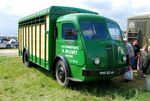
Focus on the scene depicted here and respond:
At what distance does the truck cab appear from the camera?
797cm

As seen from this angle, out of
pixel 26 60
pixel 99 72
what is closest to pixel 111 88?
pixel 99 72

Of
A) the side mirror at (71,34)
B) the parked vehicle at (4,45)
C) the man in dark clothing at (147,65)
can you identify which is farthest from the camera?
the parked vehicle at (4,45)

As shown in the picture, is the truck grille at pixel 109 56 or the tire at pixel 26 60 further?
the tire at pixel 26 60

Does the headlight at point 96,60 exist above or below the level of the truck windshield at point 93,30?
below

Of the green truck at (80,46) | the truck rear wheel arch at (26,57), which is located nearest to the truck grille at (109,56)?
the green truck at (80,46)

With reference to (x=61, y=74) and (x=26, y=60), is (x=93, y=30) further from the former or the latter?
(x=26, y=60)

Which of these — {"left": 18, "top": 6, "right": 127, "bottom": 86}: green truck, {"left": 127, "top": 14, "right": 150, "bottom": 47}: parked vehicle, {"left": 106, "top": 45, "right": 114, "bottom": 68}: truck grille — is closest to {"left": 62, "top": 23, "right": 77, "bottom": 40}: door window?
{"left": 18, "top": 6, "right": 127, "bottom": 86}: green truck

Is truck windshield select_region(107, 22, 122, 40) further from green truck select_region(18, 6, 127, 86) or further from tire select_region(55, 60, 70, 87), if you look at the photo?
tire select_region(55, 60, 70, 87)

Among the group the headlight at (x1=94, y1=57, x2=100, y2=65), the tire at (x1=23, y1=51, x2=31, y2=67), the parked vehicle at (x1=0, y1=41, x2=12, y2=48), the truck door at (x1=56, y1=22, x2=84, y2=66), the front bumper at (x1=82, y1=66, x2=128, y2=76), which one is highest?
the truck door at (x1=56, y1=22, x2=84, y2=66)

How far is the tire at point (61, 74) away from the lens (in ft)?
28.8

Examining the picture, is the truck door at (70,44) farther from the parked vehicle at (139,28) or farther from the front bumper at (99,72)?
the parked vehicle at (139,28)

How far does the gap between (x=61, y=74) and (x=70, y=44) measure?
114 centimetres

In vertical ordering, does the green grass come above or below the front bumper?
below

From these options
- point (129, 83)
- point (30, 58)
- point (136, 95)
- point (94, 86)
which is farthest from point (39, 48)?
point (136, 95)
